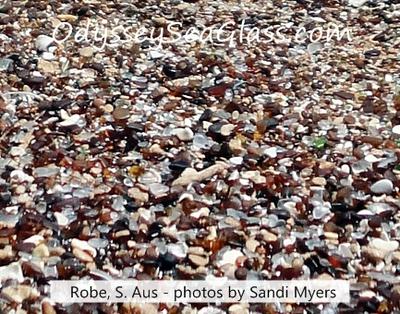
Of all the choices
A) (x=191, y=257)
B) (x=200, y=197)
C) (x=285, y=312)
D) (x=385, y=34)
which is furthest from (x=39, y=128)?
(x=385, y=34)

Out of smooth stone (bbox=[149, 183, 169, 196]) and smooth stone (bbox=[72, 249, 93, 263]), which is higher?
smooth stone (bbox=[149, 183, 169, 196])

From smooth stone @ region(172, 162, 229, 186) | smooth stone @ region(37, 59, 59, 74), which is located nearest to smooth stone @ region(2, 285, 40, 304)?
smooth stone @ region(172, 162, 229, 186)

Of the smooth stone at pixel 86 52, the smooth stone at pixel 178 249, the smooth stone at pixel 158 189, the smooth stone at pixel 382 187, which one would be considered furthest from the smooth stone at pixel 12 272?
the smooth stone at pixel 86 52

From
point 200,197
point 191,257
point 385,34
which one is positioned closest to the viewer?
Result: point 191,257

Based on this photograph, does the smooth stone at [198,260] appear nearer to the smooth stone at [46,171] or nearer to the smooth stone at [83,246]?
the smooth stone at [83,246]

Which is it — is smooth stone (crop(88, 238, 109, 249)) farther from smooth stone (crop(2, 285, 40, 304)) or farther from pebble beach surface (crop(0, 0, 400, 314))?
smooth stone (crop(2, 285, 40, 304))

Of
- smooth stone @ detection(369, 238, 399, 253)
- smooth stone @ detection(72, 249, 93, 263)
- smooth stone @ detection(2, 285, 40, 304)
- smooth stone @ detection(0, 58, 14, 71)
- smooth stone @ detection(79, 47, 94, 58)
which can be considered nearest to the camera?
smooth stone @ detection(2, 285, 40, 304)

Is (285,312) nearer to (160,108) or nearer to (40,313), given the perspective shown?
(40,313)
